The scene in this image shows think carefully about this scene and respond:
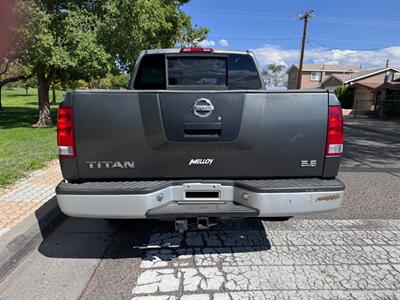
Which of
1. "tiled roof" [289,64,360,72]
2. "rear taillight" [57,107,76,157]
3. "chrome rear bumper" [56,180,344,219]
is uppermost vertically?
"tiled roof" [289,64,360,72]

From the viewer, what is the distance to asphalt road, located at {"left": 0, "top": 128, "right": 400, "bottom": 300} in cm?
291

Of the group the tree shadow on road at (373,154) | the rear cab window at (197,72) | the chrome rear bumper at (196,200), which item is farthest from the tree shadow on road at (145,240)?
the tree shadow on road at (373,154)

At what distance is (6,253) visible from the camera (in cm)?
333

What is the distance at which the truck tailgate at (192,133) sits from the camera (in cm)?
287

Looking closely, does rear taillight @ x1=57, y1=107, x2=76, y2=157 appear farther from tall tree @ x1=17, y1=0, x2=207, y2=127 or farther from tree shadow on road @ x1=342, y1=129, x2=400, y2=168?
tall tree @ x1=17, y1=0, x2=207, y2=127

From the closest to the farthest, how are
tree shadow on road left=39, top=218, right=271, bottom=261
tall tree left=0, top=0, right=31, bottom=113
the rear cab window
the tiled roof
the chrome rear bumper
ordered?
1. the chrome rear bumper
2. tree shadow on road left=39, top=218, right=271, bottom=261
3. the rear cab window
4. tall tree left=0, top=0, right=31, bottom=113
5. the tiled roof

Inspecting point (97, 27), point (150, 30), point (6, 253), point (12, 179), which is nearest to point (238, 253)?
point (6, 253)

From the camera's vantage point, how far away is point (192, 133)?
2.90m

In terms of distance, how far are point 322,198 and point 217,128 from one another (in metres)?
1.10

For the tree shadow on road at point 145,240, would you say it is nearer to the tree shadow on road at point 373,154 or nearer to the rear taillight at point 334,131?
the rear taillight at point 334,131

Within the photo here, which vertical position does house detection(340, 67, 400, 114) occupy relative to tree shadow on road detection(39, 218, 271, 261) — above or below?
above

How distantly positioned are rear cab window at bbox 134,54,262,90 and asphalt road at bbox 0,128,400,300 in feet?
5.87

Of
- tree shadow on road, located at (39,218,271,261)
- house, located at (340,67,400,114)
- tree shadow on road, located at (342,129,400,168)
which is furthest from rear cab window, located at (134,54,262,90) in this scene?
house, located at (340,67,400,114)

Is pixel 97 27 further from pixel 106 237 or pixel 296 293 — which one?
pixel 296 293
